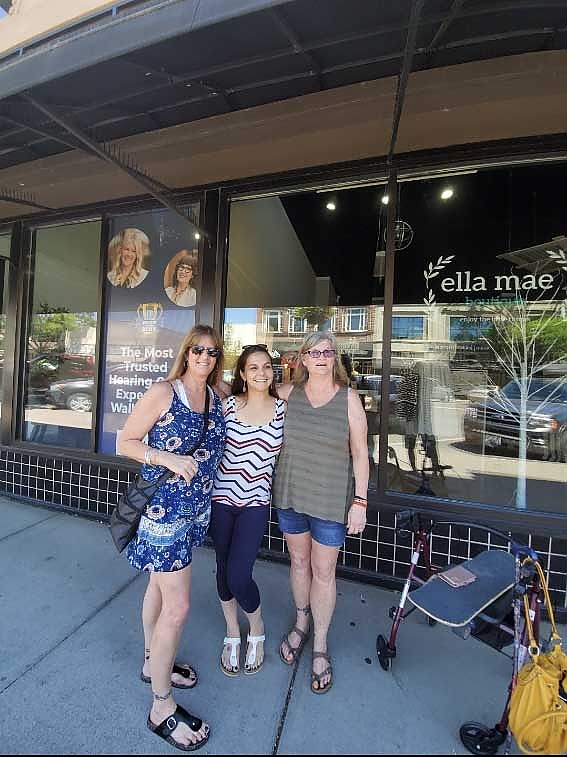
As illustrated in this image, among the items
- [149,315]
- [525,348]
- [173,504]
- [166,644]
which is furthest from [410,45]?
[525,348]

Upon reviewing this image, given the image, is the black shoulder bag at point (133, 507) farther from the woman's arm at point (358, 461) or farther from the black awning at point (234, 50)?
the black awning at point (234, 50)

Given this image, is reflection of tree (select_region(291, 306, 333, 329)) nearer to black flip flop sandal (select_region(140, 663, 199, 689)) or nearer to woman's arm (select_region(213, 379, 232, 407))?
woman's arm (select_region(213, 379, 232, 407))

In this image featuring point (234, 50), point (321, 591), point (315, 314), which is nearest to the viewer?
point (321, 591)

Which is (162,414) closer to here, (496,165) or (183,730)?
(183,730)

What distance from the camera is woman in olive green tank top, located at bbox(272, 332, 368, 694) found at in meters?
2.02

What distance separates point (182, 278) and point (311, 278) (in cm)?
337

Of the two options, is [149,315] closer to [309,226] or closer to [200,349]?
[200,349]

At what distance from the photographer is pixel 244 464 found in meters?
1.98

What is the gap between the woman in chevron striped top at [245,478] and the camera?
1969mm

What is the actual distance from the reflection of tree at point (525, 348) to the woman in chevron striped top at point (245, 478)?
3051mm

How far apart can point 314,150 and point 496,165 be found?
1.36 m

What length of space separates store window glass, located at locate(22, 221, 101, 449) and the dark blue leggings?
3.17 m

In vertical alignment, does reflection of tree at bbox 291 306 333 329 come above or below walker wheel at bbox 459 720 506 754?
above

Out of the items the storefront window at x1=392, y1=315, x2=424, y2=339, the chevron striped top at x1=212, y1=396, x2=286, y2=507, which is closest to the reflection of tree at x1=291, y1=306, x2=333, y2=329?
the storefront window at x1=392, y1=315, x2=424, y2=339
